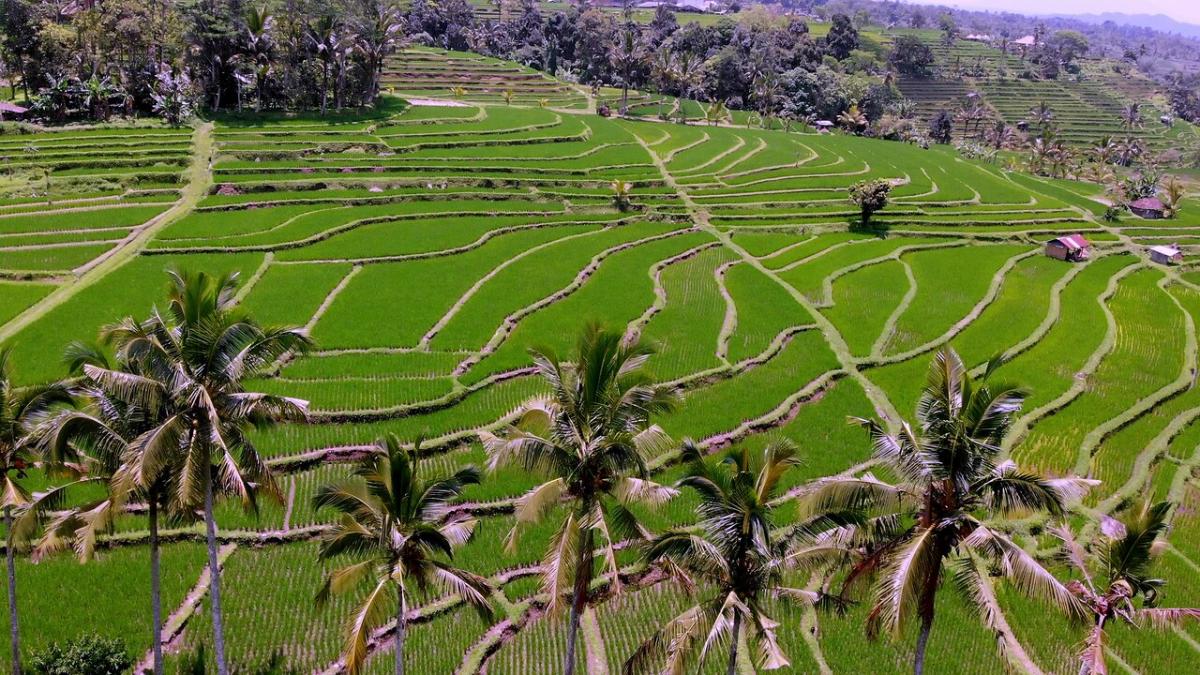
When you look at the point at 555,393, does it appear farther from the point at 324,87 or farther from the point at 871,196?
the point at 324,87

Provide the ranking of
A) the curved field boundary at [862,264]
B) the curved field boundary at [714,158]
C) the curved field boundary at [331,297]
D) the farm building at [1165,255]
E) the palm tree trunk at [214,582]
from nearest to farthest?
1. the palm tree trunk at [214,582]
2. the curved field boundary at [331,297]
3. the curved field boundary at [862,264]
4. the farm building at [1165,255]
5. the curved field boundary at [714,158]

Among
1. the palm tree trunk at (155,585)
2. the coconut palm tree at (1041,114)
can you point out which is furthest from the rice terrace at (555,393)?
the coconut palm tree at (1041,114)

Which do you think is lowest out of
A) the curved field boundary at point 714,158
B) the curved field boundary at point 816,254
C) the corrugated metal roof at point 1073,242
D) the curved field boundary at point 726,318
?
the curved field boundary at point 726,318

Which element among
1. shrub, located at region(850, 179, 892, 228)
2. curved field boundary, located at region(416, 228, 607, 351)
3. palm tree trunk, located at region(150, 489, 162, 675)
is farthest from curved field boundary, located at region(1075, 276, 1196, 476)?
palm tree trunk, located at region(150, 489, 162, 675)

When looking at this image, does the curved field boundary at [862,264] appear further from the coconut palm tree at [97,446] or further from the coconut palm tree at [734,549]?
the coconut palm tree at [97,446]

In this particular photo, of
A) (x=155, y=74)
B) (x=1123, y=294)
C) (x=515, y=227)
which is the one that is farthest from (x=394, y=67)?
(x=1123, y=294)

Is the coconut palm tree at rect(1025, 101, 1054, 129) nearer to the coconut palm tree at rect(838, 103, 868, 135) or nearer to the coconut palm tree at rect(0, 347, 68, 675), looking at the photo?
the coconut palm tree at rect(838, 103, 868, 135)
